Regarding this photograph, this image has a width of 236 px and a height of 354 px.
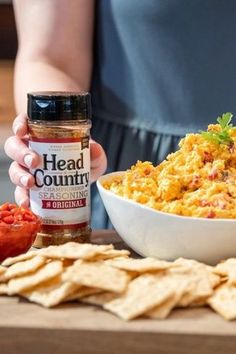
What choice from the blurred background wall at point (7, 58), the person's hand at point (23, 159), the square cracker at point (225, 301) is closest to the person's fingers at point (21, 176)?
the person's hand at point (23, 159)

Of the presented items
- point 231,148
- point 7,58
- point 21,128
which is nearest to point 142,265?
point 231,148

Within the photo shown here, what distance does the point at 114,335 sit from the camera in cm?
82

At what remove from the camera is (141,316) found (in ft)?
2.77

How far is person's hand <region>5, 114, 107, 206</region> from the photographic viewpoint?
3.60ft

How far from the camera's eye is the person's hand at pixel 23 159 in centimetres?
110

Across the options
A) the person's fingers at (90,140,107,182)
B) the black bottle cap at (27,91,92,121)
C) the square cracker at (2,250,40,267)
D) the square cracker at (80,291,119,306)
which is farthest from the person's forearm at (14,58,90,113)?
the square cracker at (80,291,119,306)

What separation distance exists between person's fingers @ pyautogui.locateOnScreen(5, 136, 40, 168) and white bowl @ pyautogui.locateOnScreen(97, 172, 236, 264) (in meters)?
0.11

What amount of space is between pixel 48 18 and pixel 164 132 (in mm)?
328

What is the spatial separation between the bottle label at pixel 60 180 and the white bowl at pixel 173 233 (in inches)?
2.2

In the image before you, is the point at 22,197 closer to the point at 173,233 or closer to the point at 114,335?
the point at 173,233

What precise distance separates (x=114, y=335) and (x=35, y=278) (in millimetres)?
129

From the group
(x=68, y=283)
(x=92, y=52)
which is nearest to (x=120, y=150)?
(x=92, y=52)

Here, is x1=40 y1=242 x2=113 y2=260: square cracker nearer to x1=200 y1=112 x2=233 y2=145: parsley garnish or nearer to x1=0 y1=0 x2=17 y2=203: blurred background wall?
x1=200 y1=112 x2=233 y2=145: parsley garnish

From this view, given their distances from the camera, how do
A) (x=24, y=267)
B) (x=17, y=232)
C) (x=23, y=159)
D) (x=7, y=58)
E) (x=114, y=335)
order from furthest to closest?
(x=7, y=58) < (x=23, y=159) < (x=17, y=232) < (x=24, y=267) < (x=114, y=335)
